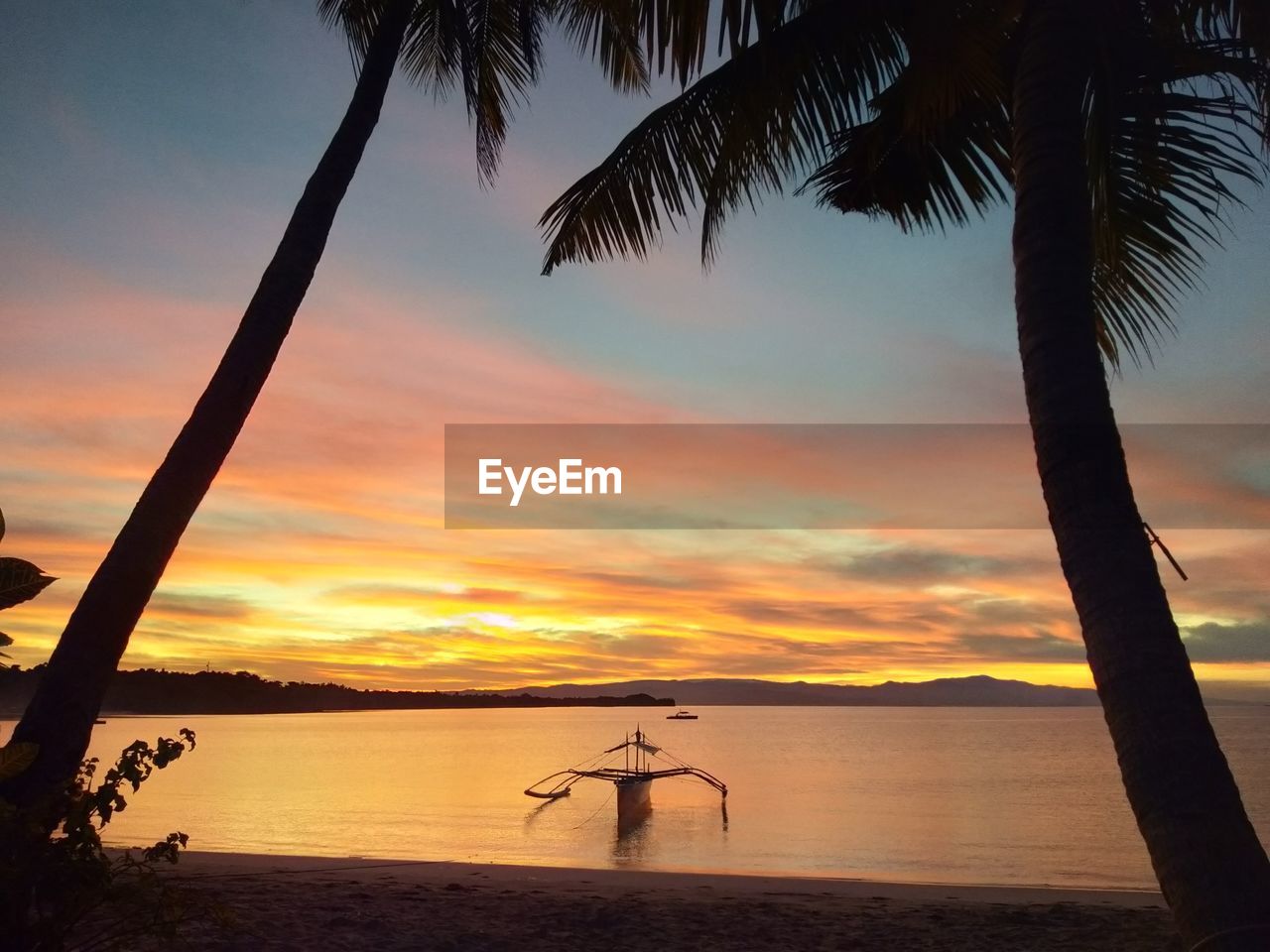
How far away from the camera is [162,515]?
5.24 m

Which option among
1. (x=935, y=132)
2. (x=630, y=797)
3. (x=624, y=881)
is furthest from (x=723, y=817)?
(x=935, y=132)

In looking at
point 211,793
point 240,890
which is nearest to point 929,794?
point 211,793

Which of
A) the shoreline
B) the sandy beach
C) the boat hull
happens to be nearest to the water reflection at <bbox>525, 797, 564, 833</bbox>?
the boat hull

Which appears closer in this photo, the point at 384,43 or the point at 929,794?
the point at 384,43

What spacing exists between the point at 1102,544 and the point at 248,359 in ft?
15.0

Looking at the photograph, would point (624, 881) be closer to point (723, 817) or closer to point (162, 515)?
point (162, 515)

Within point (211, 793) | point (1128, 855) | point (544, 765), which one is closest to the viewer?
point (1128, 855)

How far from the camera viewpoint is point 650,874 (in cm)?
1440

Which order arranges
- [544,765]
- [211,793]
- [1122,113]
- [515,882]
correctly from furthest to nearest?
[544,765], [211,793], [515,882], [1122,113]

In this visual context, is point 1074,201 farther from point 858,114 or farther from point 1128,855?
point 1128,855

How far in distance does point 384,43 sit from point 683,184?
278 centimetres

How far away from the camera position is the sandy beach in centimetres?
698

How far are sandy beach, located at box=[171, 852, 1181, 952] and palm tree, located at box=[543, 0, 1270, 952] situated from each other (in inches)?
183

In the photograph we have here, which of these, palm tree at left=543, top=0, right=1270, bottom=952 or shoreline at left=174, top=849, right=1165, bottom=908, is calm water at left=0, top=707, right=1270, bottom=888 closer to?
shoreline at left=174, top=849, right=1165, bottom=908
